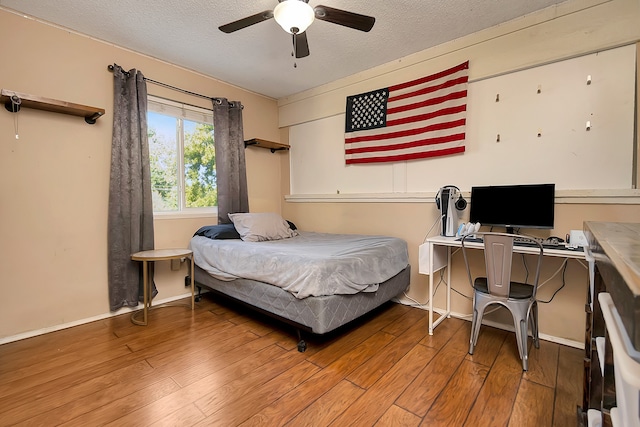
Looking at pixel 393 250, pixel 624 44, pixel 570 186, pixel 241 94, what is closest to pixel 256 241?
pixel 393 250

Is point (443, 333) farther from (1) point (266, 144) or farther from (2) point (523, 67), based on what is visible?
(1) point (266, 144)

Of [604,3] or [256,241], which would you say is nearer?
[604,3]

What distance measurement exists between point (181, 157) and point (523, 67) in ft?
11.3

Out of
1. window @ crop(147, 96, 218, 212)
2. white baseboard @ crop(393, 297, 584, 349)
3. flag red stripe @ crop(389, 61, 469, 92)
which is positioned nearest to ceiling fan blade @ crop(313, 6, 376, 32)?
flag red stripe @ crop(389, 61, 469, 92)

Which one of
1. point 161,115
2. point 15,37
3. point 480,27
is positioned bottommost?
point 161,115

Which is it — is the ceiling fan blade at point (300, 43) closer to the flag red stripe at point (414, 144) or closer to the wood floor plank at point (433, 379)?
the flag red stripe at point (414, 144)

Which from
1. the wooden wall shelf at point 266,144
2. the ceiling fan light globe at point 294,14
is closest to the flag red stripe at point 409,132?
the wooden wall shelf at point 266,144

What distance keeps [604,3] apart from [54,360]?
4.64 m

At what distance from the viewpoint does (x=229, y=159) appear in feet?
11.8

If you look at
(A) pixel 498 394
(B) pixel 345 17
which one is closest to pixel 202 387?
(A) pixel 498 394

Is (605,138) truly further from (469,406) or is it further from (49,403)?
(49,403)

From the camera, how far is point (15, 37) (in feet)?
7.57

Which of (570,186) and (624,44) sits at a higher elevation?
(624,44)

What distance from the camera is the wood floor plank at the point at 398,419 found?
1.42 metres
